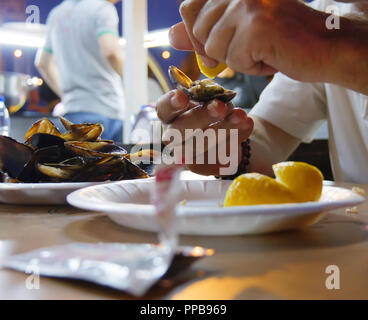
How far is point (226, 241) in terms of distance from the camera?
41 centimetres

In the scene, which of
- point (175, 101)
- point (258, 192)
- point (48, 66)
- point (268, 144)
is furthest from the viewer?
point (48, 66)

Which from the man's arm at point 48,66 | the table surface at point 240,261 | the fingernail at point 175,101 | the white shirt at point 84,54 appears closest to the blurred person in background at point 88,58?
the white shirt at point 84,54

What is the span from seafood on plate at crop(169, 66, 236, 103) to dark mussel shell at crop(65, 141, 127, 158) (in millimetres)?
185

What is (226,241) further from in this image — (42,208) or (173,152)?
(173,152)

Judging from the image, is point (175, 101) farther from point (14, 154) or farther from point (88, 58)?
point (88, 58)

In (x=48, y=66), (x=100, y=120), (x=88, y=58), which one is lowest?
(x=100, y=120)

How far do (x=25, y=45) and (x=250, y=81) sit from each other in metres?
3.72

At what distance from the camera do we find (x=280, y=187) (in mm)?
454

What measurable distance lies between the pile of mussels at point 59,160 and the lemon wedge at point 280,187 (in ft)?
0.87

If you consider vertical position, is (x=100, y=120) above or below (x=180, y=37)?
above

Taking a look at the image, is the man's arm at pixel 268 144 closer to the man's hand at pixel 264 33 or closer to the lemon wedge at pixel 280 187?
the man's hand at pixel 264 33

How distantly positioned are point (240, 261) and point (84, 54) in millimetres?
2508

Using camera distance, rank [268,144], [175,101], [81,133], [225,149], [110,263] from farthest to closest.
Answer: [268,144], [225,149], [175,101], [81,133], [110,263]

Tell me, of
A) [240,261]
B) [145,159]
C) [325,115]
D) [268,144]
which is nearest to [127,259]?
[240,261]
